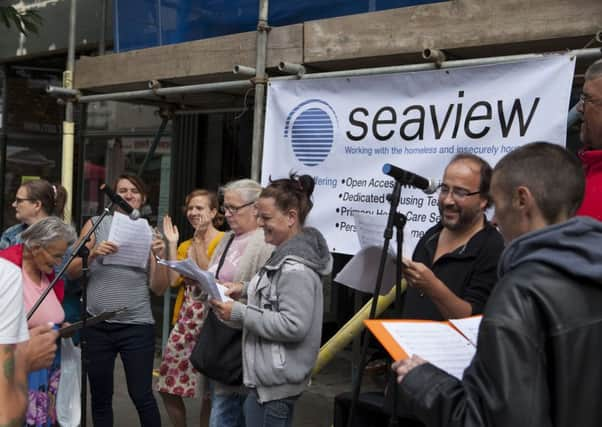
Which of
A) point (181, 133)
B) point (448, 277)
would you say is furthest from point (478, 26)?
point (181, 133)

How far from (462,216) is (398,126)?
135 centimetres

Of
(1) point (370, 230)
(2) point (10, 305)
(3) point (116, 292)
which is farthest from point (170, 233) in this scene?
(2) point (10, 305)

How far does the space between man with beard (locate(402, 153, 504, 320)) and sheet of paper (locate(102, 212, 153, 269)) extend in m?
2.14

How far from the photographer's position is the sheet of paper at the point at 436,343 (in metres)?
1.98

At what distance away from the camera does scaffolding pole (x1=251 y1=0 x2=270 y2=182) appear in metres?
4.74

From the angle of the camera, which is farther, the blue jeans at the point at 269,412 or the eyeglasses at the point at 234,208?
the eyeglasses at the point at 234,208

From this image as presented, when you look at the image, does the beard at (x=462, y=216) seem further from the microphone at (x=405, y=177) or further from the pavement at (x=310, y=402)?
the pavement at (x=310, y=402)

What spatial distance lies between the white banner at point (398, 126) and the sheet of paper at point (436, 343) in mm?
1705

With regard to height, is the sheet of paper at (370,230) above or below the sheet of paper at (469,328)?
above

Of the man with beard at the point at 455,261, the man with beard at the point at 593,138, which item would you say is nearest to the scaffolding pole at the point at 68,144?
the man with beard at the point at 455,261

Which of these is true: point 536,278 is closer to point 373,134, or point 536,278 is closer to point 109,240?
point 373,134

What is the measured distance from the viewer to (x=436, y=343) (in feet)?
6.66

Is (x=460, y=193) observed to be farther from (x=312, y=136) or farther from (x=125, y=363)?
(x=125, y=363)

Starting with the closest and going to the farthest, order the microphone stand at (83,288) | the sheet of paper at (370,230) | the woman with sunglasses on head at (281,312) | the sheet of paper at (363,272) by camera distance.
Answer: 1. the sheet of paper at (363,272)
2. the sheet of paper at (370,230)
3. the woman with sunglasses on head at (281,312)
4. the microphone stand at (83,288)
